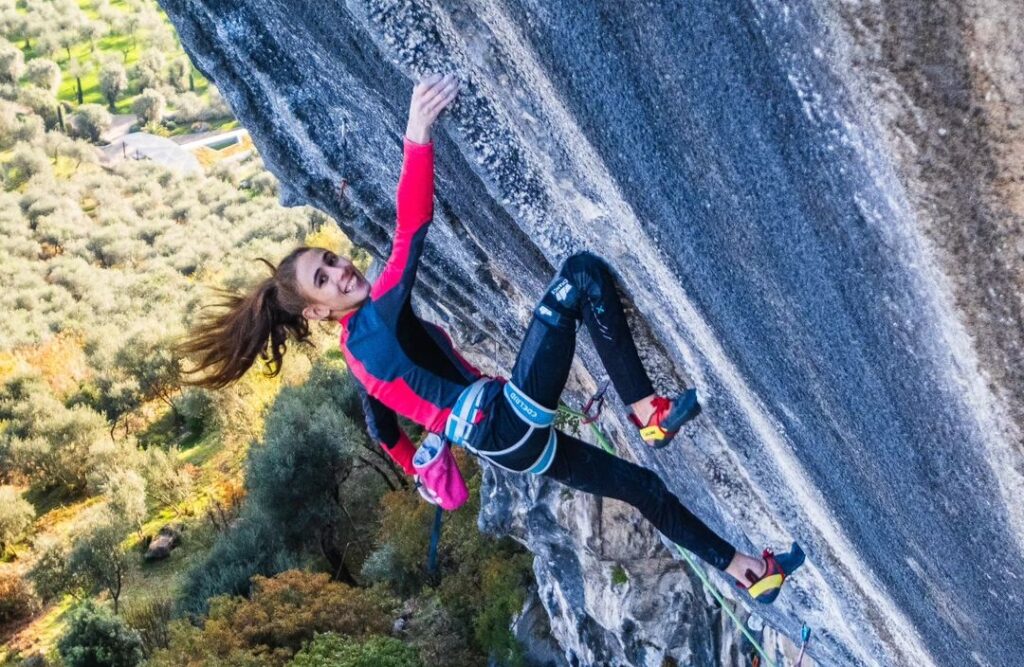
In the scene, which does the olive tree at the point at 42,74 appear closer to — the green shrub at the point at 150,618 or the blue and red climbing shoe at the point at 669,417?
the green shrub at the point at 150,618

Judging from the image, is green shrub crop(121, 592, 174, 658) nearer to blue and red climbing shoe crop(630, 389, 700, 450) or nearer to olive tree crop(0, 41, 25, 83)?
blue and red climbing shoe crop(630, 389, 700, 450)

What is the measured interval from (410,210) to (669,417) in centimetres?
159

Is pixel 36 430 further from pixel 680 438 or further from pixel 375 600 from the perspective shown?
pixel 680 438

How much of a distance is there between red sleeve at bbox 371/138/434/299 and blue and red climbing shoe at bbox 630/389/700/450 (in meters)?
1.37

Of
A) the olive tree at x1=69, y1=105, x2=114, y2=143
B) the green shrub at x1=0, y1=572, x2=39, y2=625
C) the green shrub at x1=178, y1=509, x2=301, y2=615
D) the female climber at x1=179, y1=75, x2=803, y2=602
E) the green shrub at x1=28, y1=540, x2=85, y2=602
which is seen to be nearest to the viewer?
the female climber at x1=179, y1=75, x2=803, y2=602

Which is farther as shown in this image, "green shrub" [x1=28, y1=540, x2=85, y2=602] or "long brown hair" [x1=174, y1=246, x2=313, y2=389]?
"green shrub" [x1=28, y1=540, x2=85, y2=602]

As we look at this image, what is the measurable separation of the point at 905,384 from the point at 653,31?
1.47 metres

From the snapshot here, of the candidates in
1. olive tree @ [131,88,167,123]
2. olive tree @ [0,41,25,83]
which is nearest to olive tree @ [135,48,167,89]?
olive tree @ [131,88,167,123]

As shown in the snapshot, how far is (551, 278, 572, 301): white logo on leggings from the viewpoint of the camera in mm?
3590

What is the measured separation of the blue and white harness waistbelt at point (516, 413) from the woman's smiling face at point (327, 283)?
0.69 meters

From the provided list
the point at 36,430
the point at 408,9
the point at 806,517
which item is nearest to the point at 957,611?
the point at 806,517

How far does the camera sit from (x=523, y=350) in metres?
3.58

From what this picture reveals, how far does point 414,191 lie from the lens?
3.42m

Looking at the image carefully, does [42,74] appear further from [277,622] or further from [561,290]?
[561,290]
